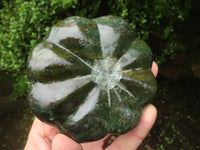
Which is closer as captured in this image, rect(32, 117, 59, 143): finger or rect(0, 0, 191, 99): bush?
rect(32, 117, 59, 143): finger

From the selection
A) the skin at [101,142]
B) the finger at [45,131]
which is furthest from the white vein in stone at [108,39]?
the finger at [45,131]

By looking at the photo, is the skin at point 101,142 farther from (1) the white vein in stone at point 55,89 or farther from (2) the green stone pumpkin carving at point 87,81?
(1) the white vein in stone at point 55,89

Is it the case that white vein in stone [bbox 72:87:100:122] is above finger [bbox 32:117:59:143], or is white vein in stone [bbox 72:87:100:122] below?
above

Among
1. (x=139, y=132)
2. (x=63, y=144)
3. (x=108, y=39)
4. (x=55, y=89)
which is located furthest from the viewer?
(x=139, y=132)

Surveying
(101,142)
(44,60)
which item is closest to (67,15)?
(44,60)

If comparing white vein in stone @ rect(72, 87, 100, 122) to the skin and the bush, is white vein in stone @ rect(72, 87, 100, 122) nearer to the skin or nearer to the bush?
the skin

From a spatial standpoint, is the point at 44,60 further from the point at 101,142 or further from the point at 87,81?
the point at 101,142

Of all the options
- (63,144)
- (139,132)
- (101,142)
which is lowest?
(101,142)

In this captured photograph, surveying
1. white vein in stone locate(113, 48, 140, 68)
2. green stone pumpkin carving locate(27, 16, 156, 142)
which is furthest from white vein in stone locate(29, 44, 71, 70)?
white vein in stone locate(113, 48, 140, 68)
